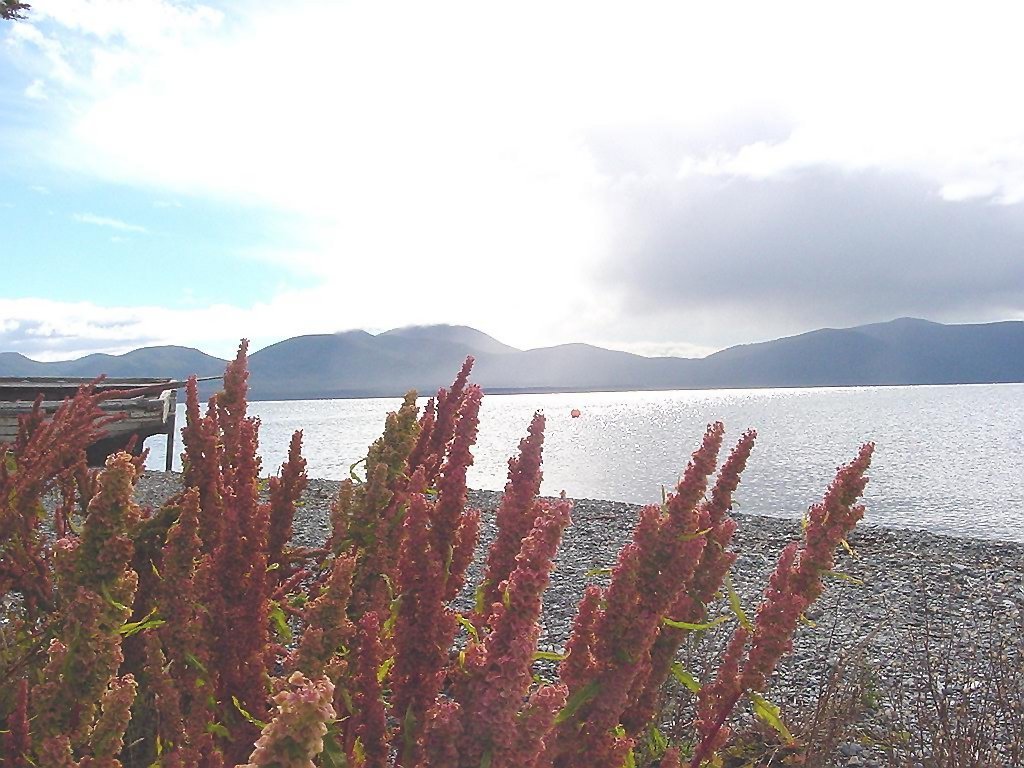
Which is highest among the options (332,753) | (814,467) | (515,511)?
(515,511)

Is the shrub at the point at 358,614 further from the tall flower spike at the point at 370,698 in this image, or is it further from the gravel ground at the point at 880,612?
the gravel ground at the point at 880,612

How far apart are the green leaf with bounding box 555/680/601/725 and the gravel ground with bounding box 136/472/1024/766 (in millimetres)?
942

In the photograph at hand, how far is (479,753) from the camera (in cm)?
92

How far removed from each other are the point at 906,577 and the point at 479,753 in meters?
14.2

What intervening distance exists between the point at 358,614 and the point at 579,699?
0.40 meters

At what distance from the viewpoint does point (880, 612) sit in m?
10.7

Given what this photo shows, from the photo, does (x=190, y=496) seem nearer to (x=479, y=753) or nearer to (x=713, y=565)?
(x=479, y=753)

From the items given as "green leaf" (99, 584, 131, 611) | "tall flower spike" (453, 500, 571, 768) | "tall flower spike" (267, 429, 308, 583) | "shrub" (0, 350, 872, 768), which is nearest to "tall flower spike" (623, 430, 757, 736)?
"shrub" (0, 350, 872, 768)

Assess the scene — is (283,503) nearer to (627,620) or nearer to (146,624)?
(146,624)

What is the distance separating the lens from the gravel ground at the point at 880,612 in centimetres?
541

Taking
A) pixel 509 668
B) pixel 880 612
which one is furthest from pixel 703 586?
pixel 880 612

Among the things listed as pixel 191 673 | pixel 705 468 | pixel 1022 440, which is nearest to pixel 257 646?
pixel 191 673

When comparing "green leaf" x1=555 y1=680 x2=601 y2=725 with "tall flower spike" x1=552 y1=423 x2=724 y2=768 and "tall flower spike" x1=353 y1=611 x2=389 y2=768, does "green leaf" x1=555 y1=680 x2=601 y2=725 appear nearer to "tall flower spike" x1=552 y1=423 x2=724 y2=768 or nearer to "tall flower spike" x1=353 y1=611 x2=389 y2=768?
"tall flower spike" x1=552 y1=423 x2=724 y2=768

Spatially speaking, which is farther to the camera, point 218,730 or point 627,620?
point 218,730
